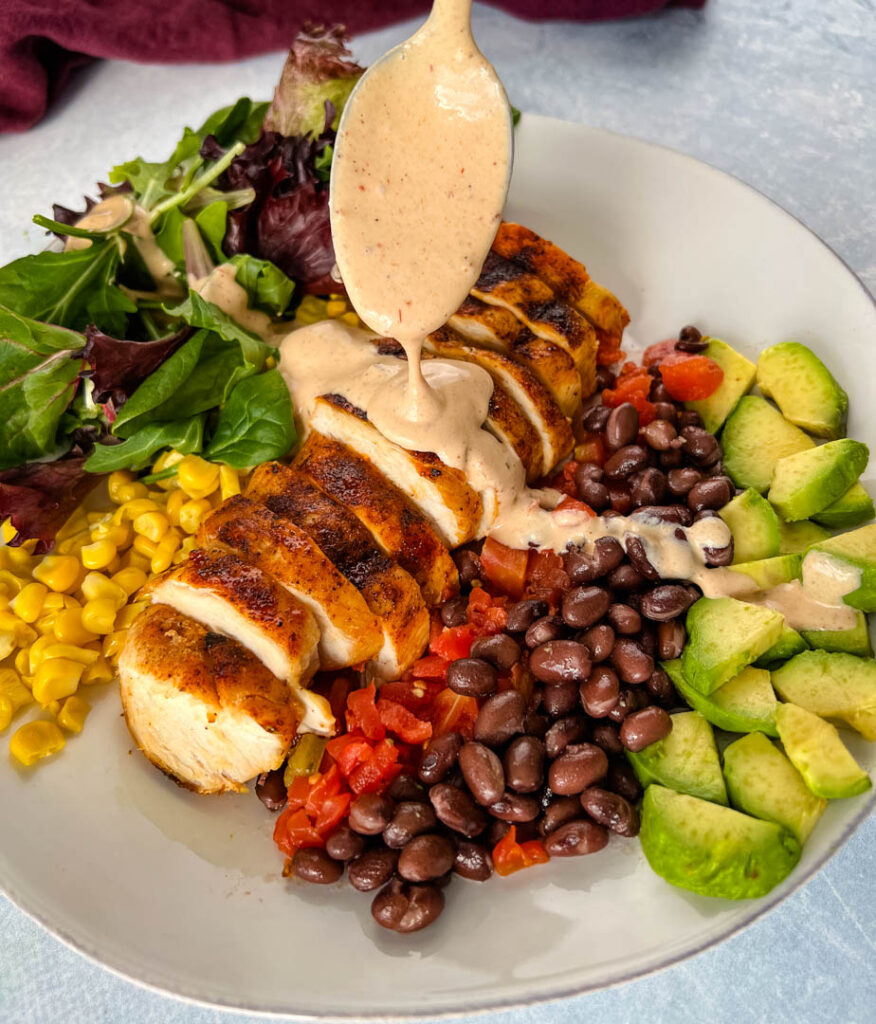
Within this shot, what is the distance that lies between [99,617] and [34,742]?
0.55 metres

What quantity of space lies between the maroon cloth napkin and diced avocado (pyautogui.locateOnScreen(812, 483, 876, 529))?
435 cm

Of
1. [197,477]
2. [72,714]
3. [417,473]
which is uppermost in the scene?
[417,473]

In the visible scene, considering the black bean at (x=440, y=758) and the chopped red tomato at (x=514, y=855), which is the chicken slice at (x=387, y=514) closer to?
the black bean at (x=440, y=758)

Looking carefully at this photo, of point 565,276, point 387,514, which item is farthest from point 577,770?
point 565,276

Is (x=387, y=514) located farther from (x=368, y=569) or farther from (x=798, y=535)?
(x=798, y=535)

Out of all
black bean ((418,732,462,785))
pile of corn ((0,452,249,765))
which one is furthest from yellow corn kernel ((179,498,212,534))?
black bean ((418,732,462,785))

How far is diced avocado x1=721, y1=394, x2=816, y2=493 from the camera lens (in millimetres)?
4070

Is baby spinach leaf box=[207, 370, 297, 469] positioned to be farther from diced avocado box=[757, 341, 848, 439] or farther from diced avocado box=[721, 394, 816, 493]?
diced avocado box=[757, 341, 848, 439]

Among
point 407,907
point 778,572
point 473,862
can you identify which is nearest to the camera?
point 407,907

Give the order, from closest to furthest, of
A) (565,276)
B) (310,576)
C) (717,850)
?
(717,850) → (310,576) → (565,276)

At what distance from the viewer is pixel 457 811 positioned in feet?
10.5

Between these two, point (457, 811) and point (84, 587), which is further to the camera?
point (84, 587)

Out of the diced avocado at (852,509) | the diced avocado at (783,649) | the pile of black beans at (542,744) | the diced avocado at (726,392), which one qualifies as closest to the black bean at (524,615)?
the pile of black beans at (542,744)

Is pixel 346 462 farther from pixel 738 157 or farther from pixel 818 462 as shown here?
pixel 738 157
